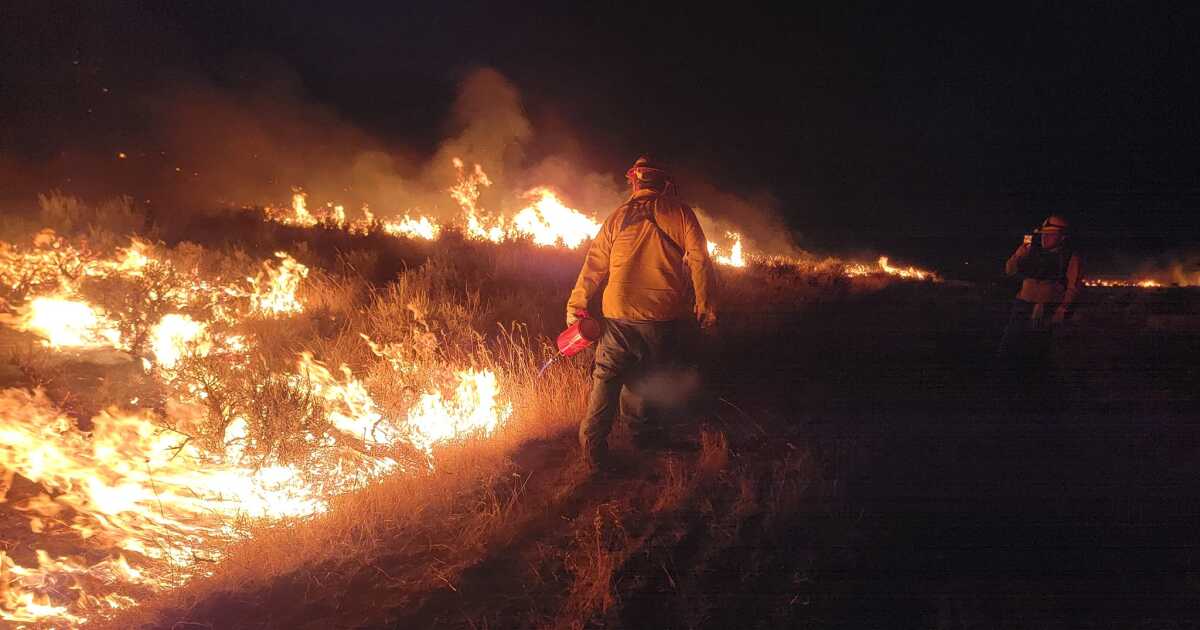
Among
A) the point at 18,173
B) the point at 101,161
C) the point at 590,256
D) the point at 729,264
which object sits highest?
the point at 101,161

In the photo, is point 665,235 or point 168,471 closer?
point 168,471

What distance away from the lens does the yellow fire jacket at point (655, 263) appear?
4.09 m

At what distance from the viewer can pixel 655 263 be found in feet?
13.5

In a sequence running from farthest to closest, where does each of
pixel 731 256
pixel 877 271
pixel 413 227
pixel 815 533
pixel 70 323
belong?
pixel 877 271 < pixel 413 227 < pixel 731 256 < pixel 70 323 < pixel 815 533

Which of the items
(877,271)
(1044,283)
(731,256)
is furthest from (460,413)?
A: (877,271)

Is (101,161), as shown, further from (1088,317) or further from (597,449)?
(1088,317)

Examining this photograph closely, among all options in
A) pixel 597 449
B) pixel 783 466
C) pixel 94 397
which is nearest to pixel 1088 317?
pixel 783 466

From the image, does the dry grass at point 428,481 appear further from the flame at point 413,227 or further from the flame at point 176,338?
the flame at point 413,227

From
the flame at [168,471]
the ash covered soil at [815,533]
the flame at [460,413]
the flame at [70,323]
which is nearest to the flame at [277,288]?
the flame at [70,323]

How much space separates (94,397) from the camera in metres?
4.56

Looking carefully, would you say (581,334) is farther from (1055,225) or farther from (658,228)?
(1055,225)

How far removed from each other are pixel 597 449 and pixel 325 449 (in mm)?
1683

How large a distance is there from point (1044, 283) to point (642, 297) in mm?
4539

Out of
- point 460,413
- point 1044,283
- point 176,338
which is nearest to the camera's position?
point 460,413
